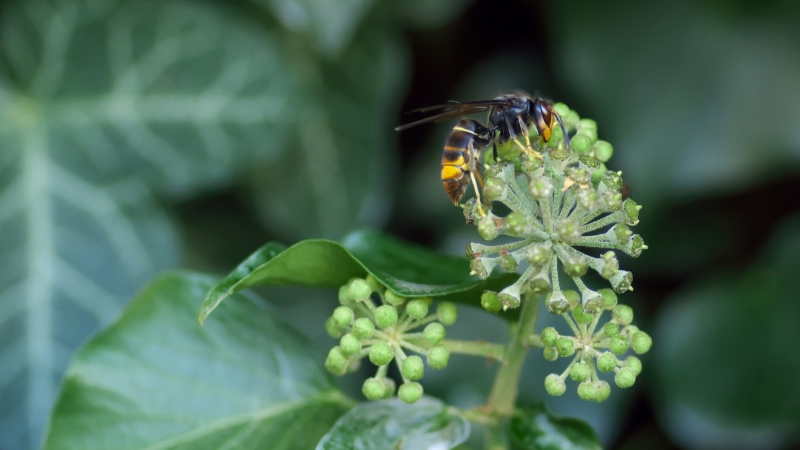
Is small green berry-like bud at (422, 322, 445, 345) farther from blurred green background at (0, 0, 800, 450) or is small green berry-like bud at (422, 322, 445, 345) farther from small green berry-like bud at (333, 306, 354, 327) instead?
blurred green background at (0, 0, 800, 450)

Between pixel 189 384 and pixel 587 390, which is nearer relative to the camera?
pixel 587 390

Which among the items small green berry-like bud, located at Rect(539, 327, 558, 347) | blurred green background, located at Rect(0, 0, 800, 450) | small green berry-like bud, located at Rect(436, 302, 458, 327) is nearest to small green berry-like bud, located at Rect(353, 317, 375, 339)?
small green berry-like bud, located at Rect(436, 302, 458, 327)

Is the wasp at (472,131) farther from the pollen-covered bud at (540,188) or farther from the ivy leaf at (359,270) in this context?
the pollen-covered bud at (540,188)

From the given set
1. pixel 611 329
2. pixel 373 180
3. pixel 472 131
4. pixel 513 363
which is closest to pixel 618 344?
pixel 611 329

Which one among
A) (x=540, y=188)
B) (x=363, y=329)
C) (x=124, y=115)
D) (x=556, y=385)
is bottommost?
(x=556, y=385)

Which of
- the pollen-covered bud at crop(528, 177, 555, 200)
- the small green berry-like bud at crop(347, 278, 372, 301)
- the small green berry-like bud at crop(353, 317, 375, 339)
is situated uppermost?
the pollen-covered bud at crop(528, 177, 555, 200)

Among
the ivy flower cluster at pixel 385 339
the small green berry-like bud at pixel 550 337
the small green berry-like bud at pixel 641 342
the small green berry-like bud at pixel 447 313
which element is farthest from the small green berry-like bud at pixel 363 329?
the small green berry-like bud at pixel 641 342

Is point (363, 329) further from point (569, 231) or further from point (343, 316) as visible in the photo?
point (569, 231)
